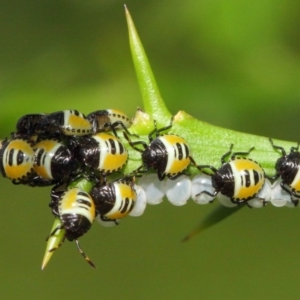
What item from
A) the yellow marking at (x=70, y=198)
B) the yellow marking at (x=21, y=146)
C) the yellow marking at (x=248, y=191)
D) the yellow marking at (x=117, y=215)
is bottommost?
the yellow marking at (x=117, y=215)

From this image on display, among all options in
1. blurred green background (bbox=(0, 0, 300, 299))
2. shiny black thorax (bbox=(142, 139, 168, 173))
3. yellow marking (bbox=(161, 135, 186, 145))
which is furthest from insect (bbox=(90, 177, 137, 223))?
blurred green background (bbox=(0, 0, 300, 299))

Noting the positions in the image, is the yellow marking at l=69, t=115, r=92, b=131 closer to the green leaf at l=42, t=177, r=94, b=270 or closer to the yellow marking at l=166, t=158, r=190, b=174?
the green leaf at l=42, t=177, r=94, b=270

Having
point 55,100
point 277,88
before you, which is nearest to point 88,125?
point 55,100

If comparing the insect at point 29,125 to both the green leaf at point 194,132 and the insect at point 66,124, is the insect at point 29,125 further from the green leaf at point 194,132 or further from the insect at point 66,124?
the green leaf at point 194,132

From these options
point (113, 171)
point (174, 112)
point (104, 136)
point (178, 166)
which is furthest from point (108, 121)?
point (174, 112)

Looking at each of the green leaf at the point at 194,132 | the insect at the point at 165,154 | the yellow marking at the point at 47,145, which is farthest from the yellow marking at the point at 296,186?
the yellow marking at the point at 47,145

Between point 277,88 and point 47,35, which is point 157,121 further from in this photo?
point 47,35
